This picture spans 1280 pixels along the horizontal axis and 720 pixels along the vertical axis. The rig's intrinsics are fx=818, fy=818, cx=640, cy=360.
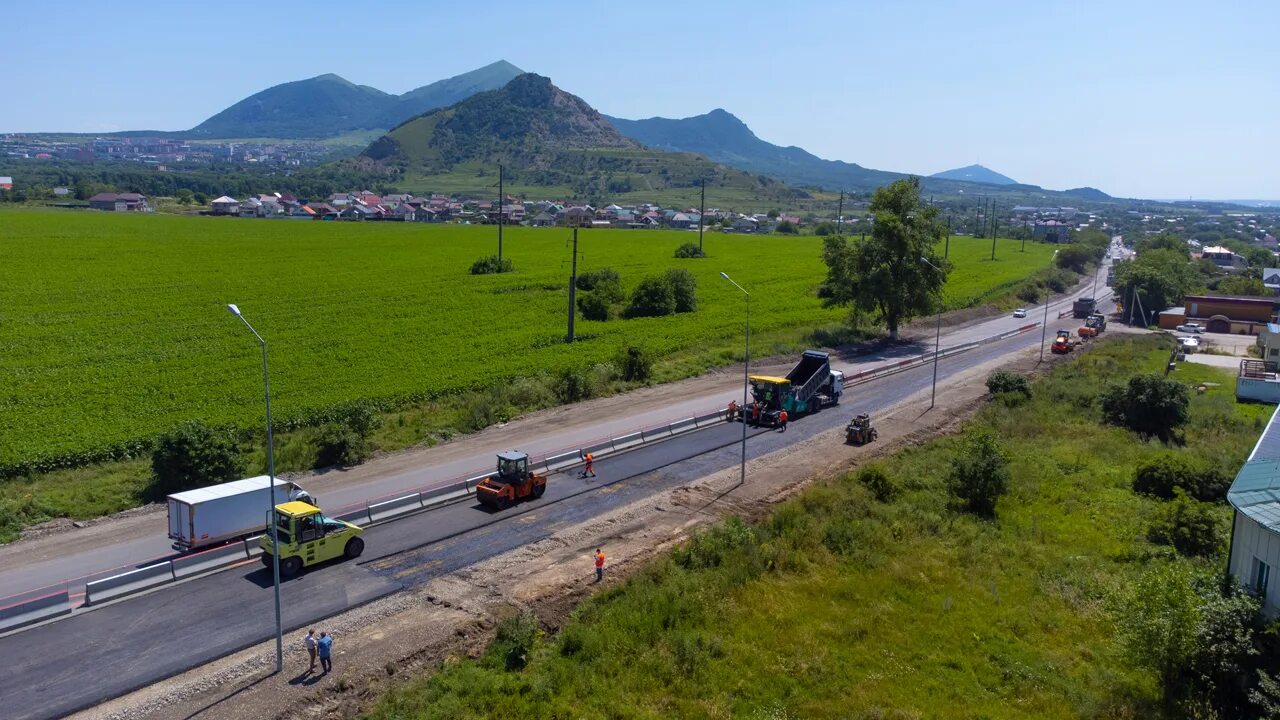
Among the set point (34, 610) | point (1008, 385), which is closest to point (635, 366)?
point (1008, 385)

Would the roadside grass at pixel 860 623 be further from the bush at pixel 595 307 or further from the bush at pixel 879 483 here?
the bush at pixel 595 307

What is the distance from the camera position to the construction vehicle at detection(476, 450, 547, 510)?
2986cm

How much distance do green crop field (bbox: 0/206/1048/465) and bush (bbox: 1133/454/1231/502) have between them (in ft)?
92.9

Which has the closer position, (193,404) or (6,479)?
(6,479)

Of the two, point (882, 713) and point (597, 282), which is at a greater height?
point (597, 282)

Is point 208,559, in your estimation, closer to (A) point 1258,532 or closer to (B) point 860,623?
(B) point 860,623

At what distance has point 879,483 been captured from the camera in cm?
3155

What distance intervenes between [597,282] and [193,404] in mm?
42396

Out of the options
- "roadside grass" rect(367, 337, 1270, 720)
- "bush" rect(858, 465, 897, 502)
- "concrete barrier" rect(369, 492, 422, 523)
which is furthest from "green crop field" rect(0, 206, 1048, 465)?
"roadside grass" rect(367, 337, 1270, 720)

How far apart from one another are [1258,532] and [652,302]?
55.4 metres

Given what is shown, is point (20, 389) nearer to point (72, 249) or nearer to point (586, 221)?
point (72, 249)

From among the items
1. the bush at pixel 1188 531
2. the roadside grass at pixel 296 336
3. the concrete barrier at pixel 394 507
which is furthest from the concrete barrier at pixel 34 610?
the bush at pixel 1188 531

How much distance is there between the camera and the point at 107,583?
22375 mm

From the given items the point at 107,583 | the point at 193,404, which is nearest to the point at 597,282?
the point at 193,404
